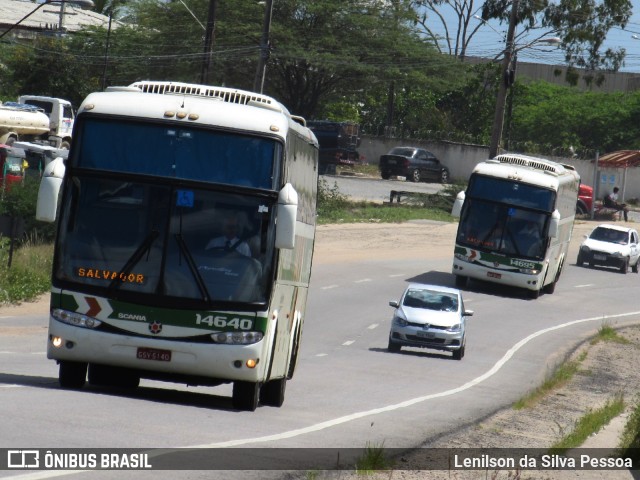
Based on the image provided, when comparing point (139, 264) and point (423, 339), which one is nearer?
point (139, 264)

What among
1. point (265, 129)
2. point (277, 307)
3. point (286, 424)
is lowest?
point (286, 424)

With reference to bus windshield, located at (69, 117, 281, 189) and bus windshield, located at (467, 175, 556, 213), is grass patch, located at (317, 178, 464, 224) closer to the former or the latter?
bus windshield, located at (467, 175, 556, 213)

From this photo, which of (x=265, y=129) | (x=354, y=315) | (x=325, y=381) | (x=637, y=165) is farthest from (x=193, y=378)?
(x=637, y=165)

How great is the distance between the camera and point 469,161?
77.4 metres

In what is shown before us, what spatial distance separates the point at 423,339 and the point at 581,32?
187ft

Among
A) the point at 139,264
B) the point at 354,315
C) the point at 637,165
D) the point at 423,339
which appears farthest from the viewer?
the point at 637,165

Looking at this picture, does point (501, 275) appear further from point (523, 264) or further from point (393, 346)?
point (393, 346)

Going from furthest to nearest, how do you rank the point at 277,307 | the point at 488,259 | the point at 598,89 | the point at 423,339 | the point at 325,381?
the point at 598,89 → the point at 488,259 → the point at 423,339 → the point at 325,381 → the point at 277,307

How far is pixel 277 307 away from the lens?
1403cm

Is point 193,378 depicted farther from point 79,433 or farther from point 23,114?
point 23,114

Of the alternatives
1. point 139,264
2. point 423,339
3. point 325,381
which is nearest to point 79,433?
point 139,264

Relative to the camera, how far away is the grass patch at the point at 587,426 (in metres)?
13.1

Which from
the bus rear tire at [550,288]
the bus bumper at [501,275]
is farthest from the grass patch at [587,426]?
the bus rear tire at [550,288]

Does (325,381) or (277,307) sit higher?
(277,307)
